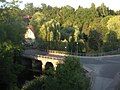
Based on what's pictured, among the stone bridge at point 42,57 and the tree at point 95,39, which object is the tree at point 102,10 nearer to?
the tree at point 95,39

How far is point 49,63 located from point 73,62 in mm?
33833

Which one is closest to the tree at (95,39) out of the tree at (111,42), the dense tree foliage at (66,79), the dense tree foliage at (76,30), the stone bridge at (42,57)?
the dense tree foliage at (76,30)

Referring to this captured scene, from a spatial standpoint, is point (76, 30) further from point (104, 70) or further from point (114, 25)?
point (104, 70)

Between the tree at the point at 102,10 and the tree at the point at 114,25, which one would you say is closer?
the tree at the point at 114,25

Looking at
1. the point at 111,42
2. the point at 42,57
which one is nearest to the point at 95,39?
the point at 111,42

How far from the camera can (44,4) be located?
157125mm

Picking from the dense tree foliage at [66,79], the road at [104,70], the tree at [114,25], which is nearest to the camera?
the dense tree foliage at [66,79]

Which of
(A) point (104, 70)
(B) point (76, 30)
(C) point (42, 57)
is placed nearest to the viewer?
(A) point (104, 70)

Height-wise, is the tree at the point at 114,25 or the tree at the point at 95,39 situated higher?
the tree at the point at 114,25

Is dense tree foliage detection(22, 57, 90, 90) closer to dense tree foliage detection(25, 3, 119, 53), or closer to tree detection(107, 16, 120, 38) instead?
dense tree foliage detection(25, 3, 119, 53)

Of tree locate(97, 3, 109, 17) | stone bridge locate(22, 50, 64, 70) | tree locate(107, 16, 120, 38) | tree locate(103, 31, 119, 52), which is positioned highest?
tree locate(97, 3, 109, 17)

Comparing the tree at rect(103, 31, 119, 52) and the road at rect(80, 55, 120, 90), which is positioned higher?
the tree at rect(103, 31, 119, 52)

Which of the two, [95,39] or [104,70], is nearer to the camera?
[104,70]

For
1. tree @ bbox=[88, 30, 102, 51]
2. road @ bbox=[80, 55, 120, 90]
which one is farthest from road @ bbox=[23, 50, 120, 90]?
tree @ bbox=[88, 30, 102, 51]
